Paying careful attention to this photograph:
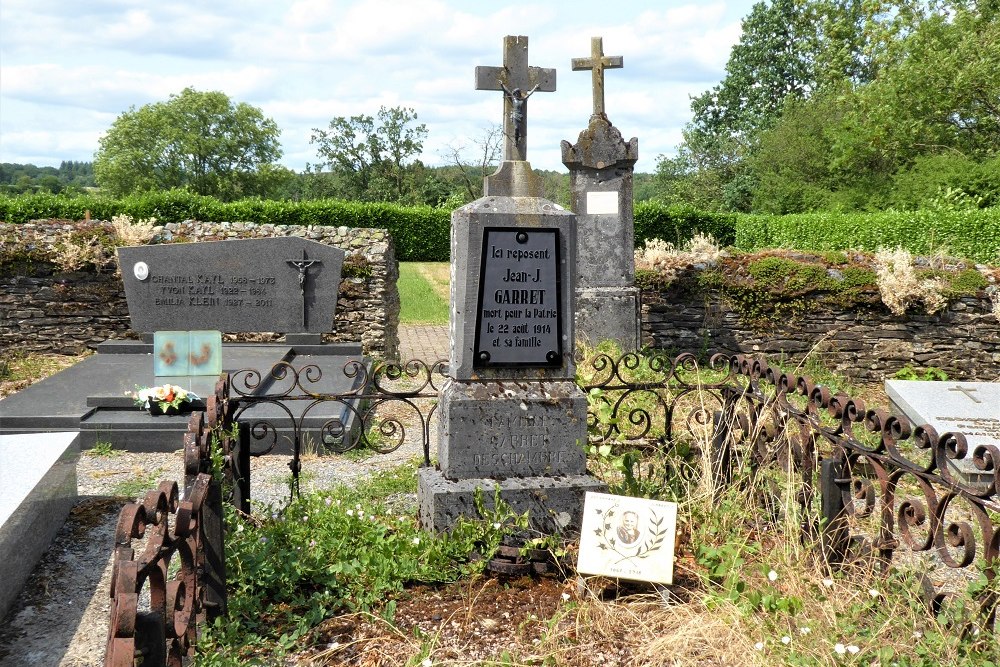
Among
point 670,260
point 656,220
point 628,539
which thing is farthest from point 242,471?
point 656,220

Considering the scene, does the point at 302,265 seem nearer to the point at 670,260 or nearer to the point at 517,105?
the point at 670,260

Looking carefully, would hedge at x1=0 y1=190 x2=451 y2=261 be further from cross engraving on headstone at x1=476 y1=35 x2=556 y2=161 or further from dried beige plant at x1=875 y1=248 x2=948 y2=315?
cross engraving on headstone at x1=476 y1=35 x2=556 y2=161

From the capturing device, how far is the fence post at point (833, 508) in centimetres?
377

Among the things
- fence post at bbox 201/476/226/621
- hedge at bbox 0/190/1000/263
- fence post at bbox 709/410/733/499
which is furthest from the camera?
hedge at bbox 0/190/1000/263

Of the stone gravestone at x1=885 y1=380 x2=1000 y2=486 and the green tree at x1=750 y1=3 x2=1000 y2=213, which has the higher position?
the green tree at x1=750 y1=3 x2=1000 y2=213

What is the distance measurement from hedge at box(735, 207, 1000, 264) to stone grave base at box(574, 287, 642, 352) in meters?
5.92

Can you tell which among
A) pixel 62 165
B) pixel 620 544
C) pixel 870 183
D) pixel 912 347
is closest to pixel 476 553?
pixel 620 544

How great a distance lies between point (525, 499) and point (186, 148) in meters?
54.4

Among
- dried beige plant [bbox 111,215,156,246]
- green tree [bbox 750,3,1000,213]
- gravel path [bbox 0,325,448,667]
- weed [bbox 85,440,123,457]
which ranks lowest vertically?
gravel path [bbox 0,325,448,667]

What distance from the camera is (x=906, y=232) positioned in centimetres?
1758

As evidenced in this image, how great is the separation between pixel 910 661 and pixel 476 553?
1823 mm

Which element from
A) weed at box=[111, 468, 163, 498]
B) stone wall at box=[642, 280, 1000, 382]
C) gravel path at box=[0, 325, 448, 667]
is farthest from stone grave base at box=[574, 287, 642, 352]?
weed at box=[111, 468, 163, 498]

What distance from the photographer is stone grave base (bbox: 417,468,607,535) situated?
13.7 ft

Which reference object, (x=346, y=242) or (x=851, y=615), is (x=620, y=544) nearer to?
(x=851, y=615)
